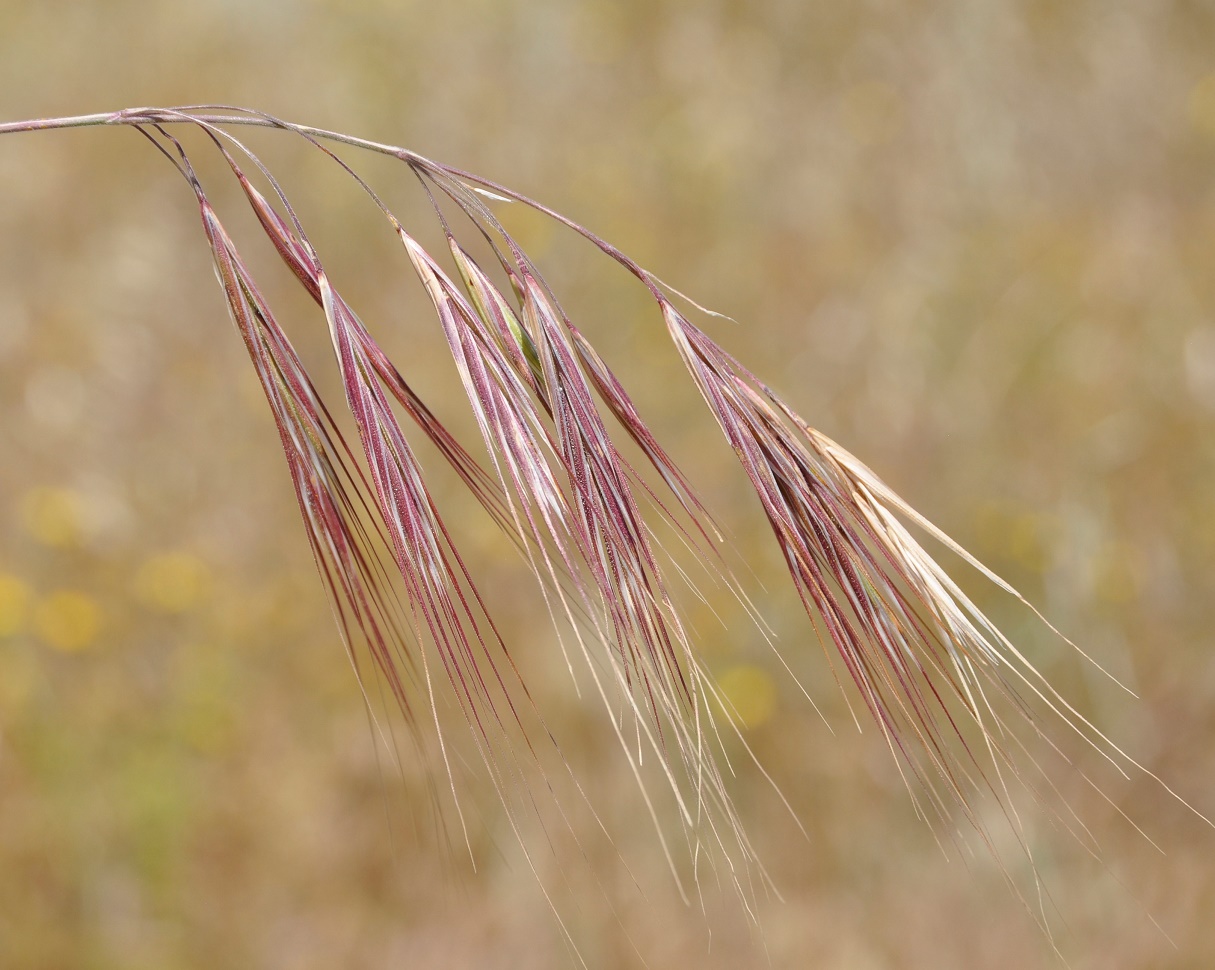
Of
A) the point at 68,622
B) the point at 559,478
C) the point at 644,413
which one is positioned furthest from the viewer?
the point at 644,413

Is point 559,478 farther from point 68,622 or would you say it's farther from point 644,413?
point 644,413

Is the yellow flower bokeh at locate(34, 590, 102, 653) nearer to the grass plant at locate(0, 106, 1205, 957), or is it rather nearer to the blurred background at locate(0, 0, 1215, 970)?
the blurred background at locate(0, 0, 1215, 970)

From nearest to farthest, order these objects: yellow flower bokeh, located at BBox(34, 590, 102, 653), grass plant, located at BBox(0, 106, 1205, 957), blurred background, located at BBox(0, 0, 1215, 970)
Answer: grass plant, located at BBox(0, 106, 1205, 957) → blurred background, located at BBox(0, 0, 1215, 970) → yellow flower bokeh, located at BBox(34, 590, 102, 653)

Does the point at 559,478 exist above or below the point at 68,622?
below

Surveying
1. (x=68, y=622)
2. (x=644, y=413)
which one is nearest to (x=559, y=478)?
(x=68, y=622)

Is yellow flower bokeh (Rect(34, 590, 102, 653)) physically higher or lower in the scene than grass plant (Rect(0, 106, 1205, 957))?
higher

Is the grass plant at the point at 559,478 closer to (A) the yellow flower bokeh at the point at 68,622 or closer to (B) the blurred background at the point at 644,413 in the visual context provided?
(B) the blurred background at the point at 644,413

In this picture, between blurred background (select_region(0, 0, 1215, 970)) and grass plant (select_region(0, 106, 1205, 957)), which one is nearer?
grass plant (select_region(0, 106, 1205, 957))

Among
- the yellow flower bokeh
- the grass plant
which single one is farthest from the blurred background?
the grass plant

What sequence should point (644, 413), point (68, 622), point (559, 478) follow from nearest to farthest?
point (559, 478) → point (68, 622) → point (644, 413)

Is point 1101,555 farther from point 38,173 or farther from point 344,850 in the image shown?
point 38,173
